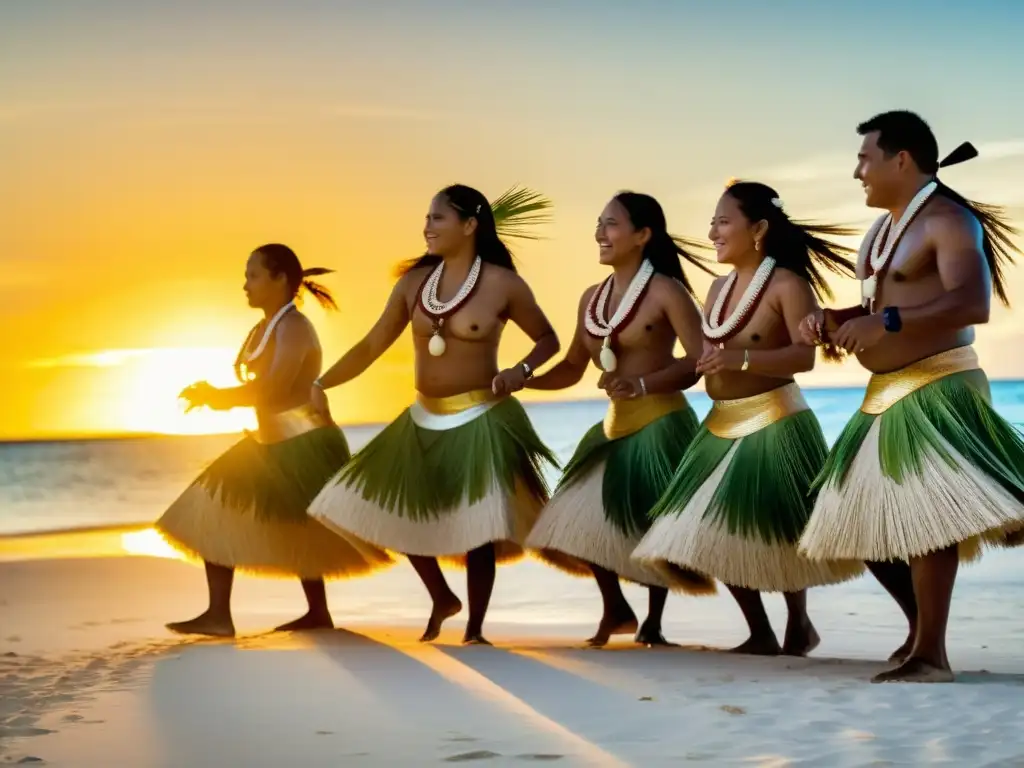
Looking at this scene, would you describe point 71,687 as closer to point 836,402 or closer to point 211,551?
point 211,551

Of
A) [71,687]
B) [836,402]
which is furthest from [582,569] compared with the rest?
[836,402]

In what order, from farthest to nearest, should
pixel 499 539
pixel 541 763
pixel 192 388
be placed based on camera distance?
1. pixel 192 388
2. pixel 499 539
3. pixel 541 763

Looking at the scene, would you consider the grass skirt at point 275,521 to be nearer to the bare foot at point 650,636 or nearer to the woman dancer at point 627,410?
the woman dancer at point 627,410

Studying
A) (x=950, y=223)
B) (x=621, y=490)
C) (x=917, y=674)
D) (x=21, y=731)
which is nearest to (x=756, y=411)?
(x=621, y=490)

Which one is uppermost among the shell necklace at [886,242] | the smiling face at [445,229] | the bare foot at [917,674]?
the smiling face at [445,229]

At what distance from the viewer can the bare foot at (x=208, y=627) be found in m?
5.94

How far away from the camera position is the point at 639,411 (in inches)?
216

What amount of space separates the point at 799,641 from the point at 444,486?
125cm

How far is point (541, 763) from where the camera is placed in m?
3.75

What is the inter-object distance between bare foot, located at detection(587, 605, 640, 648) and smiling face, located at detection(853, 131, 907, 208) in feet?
5.24

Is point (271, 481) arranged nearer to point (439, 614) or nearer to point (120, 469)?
point (439, 614)

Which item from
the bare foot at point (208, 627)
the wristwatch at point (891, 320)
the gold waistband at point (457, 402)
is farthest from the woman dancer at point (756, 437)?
the bare foot at point (208, 627)

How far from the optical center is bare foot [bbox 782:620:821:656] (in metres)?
5.29

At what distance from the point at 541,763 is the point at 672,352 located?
2096 mm
